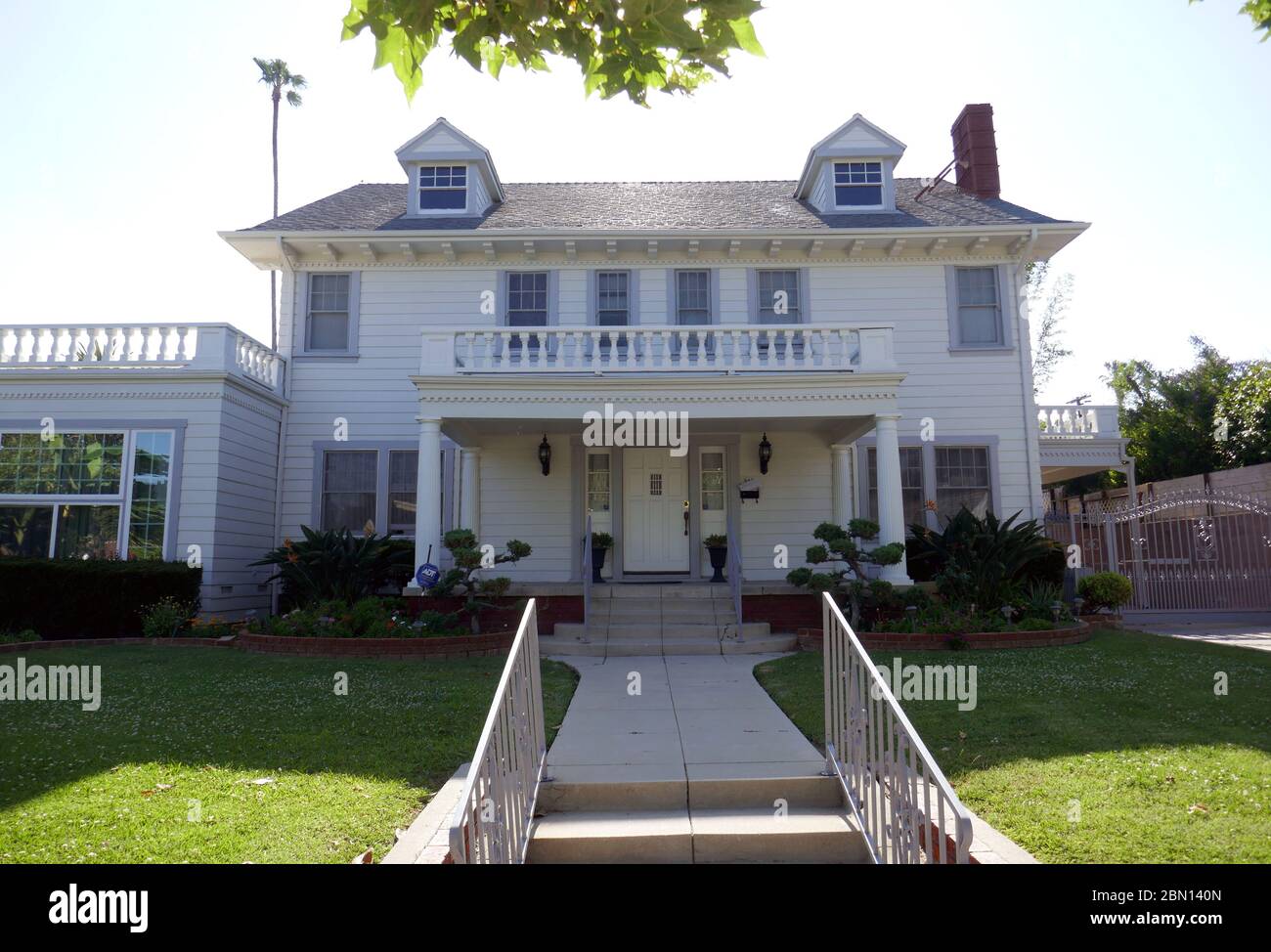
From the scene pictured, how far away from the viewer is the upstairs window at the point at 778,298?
49.2 ft

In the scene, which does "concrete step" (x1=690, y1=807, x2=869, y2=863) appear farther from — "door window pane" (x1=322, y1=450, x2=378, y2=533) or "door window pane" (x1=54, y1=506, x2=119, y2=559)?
"door window pane" (x1=54, y1=506, x2=119, y2=559)

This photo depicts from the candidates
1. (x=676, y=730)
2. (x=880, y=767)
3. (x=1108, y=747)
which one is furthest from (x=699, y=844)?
(x=1108, y=747)

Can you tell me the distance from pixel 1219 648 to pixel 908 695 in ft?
17.3

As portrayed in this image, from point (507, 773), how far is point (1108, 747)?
14.2ft

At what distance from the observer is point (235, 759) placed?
5.55 meters

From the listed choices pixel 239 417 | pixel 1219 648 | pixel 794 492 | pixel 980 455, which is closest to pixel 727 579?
pixel 794 492

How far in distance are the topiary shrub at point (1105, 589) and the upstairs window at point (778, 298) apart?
21.8ft

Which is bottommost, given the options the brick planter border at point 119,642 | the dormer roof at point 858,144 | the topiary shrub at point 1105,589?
the brick planter border at point 119,642

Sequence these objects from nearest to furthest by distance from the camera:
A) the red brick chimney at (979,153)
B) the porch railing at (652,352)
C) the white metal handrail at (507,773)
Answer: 1. the white metal handrail at (507,773)
2. the porch railing at (652,352)
3. the red brick chimney at (979,153)

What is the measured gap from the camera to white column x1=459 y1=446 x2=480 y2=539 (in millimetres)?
13992

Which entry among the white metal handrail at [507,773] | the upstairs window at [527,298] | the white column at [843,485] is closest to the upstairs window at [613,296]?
the upstairs window at [527,298]

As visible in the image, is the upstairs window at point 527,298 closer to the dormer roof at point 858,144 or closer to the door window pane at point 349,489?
the door window pane at point 349,489

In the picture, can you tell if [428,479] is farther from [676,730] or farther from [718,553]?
[676,730]
